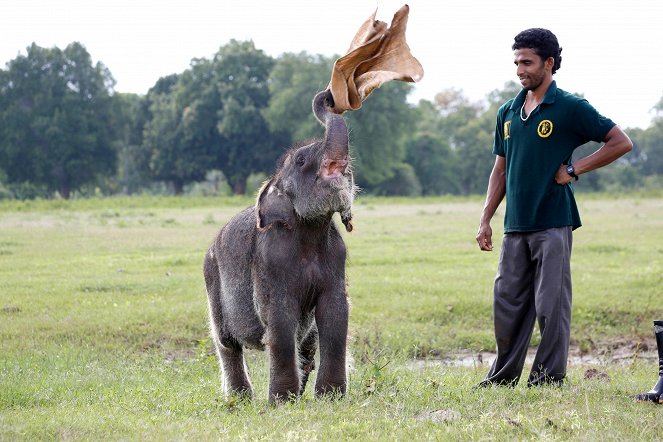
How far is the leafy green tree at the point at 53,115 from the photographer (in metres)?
58.6

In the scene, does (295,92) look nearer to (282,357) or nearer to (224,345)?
(224,345)

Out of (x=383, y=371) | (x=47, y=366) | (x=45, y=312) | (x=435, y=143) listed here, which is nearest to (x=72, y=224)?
(x=45, y=312)

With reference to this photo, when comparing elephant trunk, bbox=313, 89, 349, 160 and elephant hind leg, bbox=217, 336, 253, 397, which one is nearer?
elephant trunk, bbox=313, 89, 349, 160

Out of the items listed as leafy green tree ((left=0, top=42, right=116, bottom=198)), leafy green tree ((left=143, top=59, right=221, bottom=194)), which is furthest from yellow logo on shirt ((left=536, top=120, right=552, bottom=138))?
leafy green tree ((left=143, top=59, right=221, bottom=194))

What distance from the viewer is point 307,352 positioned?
260 inches

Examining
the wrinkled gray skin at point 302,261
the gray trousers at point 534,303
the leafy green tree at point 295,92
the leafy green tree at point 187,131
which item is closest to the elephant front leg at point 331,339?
the wrinkled gray skin at point 302,261

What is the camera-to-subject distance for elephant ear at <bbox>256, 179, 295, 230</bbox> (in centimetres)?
579

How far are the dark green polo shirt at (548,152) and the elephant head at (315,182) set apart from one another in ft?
4.45

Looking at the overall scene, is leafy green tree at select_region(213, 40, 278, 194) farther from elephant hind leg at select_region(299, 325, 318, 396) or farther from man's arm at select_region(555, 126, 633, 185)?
man's arm at select_region(555, 126, 633, 185)

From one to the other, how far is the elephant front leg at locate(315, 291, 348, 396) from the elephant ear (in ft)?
1.82

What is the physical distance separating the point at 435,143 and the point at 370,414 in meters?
73.5

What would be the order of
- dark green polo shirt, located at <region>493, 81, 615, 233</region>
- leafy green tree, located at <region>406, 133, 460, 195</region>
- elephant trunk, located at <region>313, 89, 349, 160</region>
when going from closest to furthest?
elephant trunk, located at <region>313, 89, 349, 160</region> → dark green polo shirt, located at <region>493, 81, 615, 233</region> → leafy green tree, located at <region>406, 133, 460, 195</region>

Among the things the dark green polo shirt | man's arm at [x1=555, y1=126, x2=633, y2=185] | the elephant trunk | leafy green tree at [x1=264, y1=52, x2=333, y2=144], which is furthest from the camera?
leafy green tree at [x1=264, y1=52, x2=333, y2=144]

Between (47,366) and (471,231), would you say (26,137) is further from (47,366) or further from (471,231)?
(47,366)
